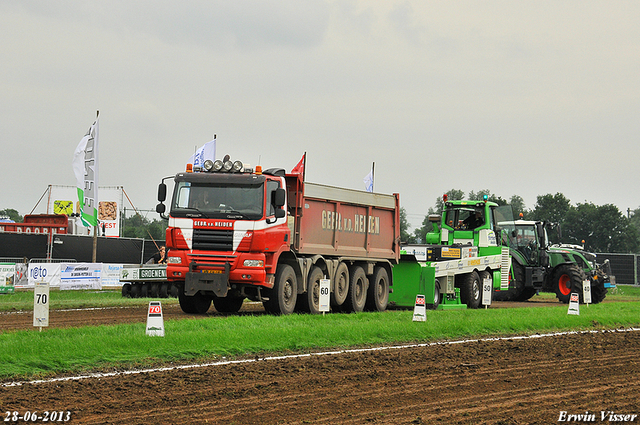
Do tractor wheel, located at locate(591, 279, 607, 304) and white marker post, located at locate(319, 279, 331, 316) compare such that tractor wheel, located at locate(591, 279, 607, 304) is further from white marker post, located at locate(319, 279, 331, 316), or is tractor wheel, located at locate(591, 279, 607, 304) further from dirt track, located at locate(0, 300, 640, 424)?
dirt track, located at locate(0, 300, 640, 424)

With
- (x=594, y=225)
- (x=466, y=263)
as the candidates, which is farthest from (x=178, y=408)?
(x=594, y=225)

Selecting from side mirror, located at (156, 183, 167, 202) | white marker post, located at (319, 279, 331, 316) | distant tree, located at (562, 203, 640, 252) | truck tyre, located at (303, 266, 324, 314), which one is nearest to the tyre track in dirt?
white marker post, located at (319, 279, 331, 316)

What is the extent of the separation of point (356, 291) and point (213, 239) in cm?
536

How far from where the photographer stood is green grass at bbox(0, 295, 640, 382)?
10336mm

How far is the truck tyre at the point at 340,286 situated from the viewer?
20.0 meters

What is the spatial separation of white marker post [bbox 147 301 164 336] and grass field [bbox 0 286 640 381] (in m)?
0.20

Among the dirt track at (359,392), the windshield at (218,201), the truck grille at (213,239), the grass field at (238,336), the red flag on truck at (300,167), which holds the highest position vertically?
the red flag on truck at (300,167)

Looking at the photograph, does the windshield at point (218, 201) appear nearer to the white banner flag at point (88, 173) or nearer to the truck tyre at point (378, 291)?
the truck tyre at point (378, 291)

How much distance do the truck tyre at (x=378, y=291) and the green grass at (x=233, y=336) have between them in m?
2.60

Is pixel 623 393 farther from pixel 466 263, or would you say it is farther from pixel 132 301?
pixel 132 301

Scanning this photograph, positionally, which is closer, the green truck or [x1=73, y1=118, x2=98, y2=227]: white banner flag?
the green truck

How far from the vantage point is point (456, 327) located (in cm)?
1605

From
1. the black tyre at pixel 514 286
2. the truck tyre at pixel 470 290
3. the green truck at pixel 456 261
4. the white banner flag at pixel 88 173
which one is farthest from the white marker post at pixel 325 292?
the white banner flag at pixel 88 173

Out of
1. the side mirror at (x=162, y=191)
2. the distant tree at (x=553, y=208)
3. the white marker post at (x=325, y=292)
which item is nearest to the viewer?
the side mirror at (x=162, y=191)
